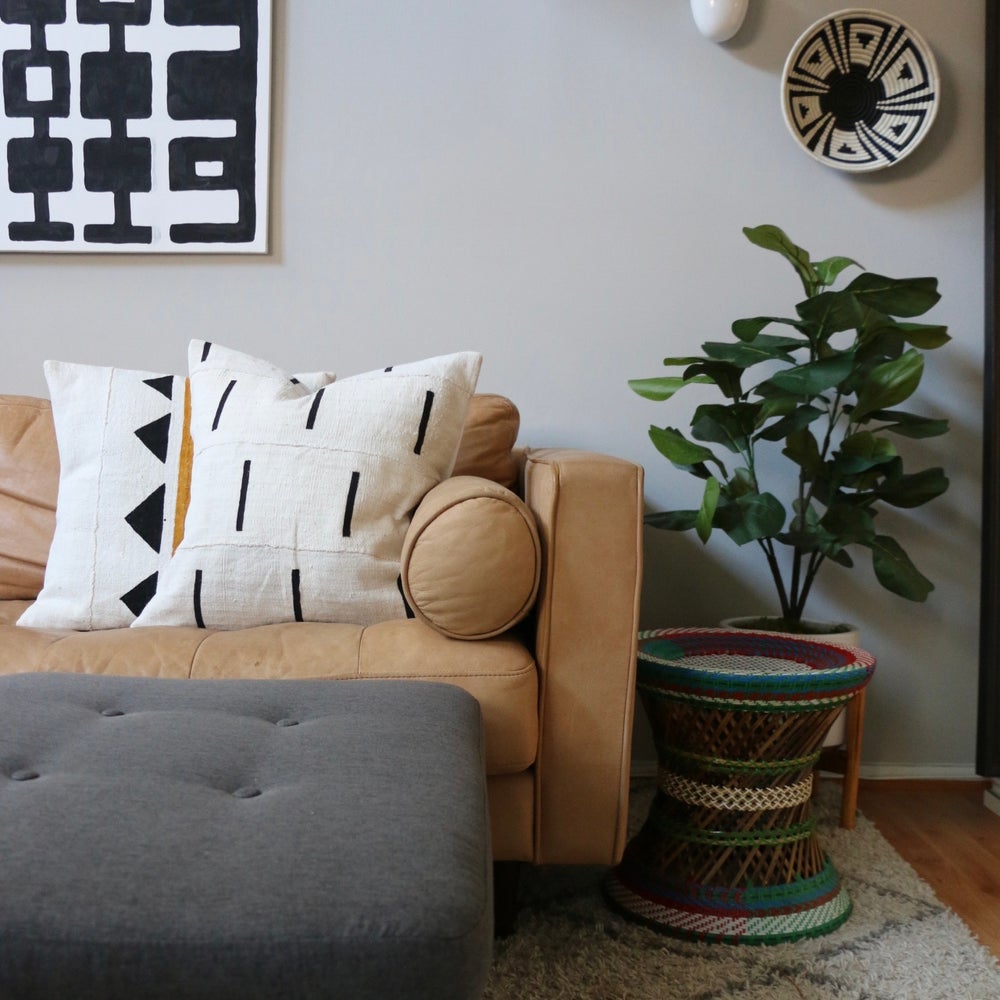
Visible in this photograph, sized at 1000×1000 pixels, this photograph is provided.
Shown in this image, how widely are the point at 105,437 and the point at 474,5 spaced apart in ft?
4.14

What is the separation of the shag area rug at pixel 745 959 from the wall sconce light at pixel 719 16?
1.74 meters

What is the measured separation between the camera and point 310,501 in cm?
158

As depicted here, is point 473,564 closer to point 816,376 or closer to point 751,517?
point 751,517

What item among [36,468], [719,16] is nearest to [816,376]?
[719,16]

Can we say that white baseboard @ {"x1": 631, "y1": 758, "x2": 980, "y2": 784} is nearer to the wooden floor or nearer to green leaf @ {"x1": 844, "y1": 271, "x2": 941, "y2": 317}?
the wooden floor

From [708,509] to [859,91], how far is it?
108cm

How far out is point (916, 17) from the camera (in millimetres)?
2271

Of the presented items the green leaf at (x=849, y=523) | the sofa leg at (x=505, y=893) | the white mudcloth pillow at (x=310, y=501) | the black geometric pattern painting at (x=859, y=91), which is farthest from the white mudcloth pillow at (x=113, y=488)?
the black geometric pattern painting at (x=859, y=91)

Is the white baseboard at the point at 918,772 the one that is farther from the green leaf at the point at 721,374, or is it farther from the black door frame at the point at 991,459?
the green leaf at the point at 721,374

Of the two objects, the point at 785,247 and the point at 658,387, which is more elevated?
the point at 785,247

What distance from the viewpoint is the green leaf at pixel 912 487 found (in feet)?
6.72

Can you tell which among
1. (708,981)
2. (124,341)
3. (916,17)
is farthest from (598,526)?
(916,17)

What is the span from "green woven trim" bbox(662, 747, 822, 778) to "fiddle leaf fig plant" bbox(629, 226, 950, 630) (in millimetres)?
452

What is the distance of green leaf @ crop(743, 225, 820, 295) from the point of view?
197cm
